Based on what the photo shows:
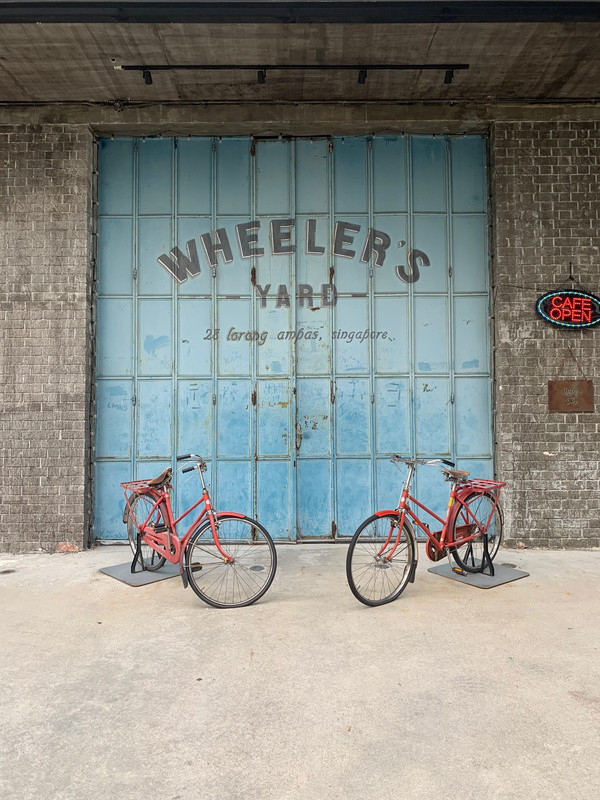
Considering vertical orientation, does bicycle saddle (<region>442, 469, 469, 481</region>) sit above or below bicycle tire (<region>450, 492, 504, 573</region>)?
above

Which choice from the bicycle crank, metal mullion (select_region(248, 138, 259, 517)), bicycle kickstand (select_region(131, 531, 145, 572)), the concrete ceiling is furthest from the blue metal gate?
the bicycle crank

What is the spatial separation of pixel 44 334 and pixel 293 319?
9.44 ft

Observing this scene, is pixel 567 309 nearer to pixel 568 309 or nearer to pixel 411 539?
pixel 568 309

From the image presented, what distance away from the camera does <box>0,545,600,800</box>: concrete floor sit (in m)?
2.62

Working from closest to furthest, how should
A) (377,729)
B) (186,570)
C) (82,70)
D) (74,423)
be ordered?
(377,729), (186,570), (82,70), (74,423)

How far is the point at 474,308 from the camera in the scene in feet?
22.8

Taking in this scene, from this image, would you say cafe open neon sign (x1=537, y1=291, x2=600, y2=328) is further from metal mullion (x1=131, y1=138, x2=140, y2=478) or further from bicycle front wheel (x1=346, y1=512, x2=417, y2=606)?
metal mullion (x1=131, y1=138, x2=140, y2=478)

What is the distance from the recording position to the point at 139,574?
5.64m

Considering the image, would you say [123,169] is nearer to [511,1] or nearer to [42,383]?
[42,383]

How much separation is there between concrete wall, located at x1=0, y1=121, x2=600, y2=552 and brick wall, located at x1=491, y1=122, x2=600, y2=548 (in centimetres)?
1

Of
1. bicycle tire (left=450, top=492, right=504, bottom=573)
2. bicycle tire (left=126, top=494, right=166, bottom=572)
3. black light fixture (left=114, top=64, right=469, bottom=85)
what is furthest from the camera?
black light fixture (left=114, top=64, right=469, bottom=85)

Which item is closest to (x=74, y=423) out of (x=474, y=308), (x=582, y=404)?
(x=474, y=308)

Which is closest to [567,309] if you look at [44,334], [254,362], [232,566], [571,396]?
[571,396]

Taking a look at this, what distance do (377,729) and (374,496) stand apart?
12.7 ft
